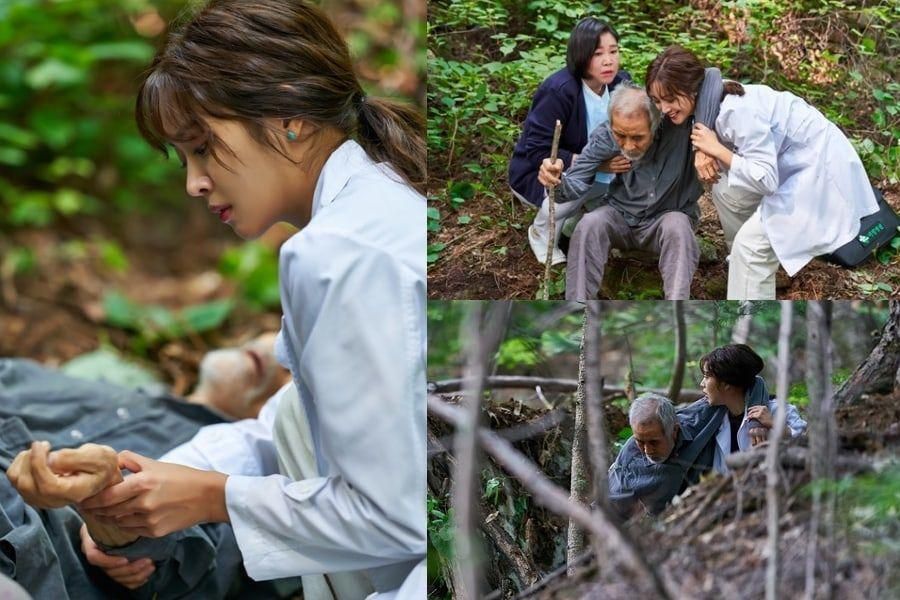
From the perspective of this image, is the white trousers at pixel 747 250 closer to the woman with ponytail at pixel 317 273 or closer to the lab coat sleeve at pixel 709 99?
the lab coat sleeve at pixel 709 99

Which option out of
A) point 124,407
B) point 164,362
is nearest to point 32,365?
point 124,407

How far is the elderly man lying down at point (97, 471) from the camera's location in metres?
1.74

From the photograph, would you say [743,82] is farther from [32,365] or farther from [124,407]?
[32,365]

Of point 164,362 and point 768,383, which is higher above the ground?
point 768,383

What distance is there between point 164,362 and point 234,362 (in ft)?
2.46

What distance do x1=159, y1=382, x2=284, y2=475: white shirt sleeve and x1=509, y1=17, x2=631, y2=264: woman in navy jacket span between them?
37.3 inches

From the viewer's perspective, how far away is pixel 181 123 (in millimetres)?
1723

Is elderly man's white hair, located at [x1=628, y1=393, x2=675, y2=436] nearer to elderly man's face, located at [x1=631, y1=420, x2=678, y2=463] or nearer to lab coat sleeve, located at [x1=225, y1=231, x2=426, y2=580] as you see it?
elderly man's face, located at [x1=631, y1=420, x2=678, y2=463]

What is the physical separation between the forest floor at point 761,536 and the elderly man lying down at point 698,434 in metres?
0.03

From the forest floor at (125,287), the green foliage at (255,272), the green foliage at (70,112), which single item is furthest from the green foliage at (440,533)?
the green foliage at (70,112)

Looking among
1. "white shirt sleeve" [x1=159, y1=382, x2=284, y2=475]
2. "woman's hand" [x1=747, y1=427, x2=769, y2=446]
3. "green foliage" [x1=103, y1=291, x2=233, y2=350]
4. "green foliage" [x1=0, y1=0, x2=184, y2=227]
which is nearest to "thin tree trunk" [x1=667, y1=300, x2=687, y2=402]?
"woman's hand" [x1=747, y1=427, x2=769, y2=446]

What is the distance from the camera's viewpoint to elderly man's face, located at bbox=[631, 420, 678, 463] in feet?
5.07

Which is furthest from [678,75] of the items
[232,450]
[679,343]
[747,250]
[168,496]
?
[232,450]

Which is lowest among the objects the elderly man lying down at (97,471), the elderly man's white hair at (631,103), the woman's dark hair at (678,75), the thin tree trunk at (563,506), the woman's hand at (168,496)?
the elderly man lying down at (97,471)
